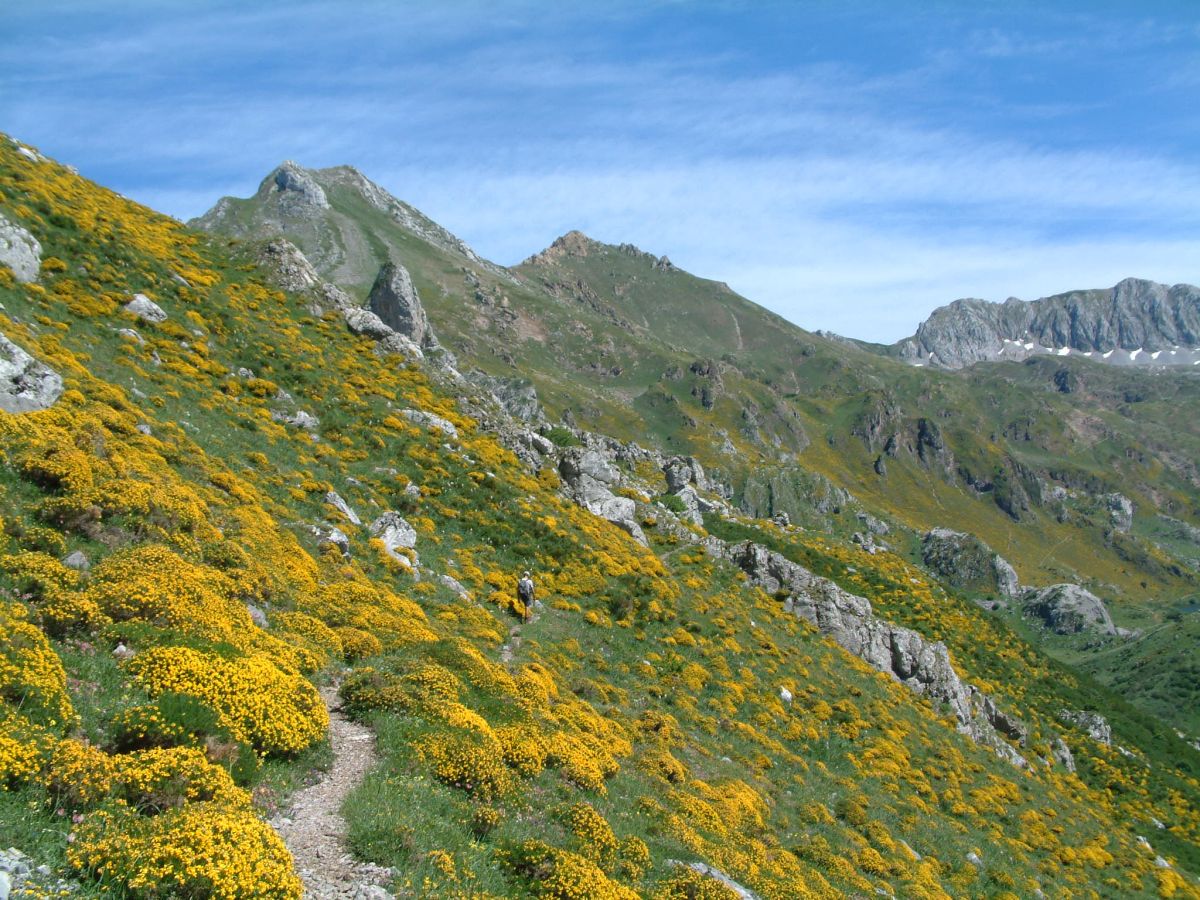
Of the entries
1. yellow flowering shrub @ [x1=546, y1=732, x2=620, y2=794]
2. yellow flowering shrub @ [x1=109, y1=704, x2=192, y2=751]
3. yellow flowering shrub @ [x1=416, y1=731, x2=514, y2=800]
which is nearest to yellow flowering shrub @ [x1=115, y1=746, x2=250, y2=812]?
yellow flowering shrub @ [x1=109, y1=704, x2=192, y2=751]

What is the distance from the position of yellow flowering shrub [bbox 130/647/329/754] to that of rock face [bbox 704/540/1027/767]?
165 feet

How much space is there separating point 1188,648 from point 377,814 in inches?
9310

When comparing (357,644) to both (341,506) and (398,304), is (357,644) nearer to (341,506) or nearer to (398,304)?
(341,506)

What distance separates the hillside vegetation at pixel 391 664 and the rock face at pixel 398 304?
175ft

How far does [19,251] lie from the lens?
3834 cm

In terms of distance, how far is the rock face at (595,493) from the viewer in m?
59.0

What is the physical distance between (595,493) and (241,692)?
47861mm

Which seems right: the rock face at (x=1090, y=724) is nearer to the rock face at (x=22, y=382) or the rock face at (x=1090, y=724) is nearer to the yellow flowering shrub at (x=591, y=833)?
the yellow flowering shrub at (x=591, y=833)

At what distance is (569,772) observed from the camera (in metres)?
18.9

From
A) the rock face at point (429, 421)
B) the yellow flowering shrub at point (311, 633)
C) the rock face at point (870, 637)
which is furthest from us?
the rock face at point (870, 637)

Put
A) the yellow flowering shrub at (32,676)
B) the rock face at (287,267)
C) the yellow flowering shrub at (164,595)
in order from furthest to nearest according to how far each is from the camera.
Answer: the rock face at (287,267) < the yellow flowering shrub at (164,595) < the yellow flowering shrub at (32,676)

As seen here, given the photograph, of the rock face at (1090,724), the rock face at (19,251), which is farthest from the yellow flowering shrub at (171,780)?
the rock face at (1090,724)

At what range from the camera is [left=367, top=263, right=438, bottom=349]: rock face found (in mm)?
120750

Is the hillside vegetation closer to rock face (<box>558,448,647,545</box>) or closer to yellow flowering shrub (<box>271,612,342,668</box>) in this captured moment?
yellow flowering shrub (<box>271,612,342,668</box>)
